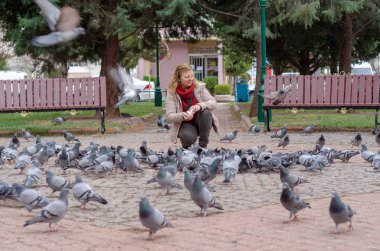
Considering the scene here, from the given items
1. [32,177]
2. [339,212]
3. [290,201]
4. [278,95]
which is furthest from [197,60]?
[339,212]

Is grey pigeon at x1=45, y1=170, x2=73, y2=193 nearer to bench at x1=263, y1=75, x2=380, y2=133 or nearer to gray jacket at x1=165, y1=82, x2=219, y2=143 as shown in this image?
gray jacket at x1=165, y1=82, x2=219, y2=143

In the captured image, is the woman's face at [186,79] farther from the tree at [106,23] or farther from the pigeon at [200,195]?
the tree at [106,23]

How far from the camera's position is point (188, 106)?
11.0 metres

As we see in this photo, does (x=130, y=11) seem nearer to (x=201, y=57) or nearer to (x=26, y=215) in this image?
(x=26, y=215)

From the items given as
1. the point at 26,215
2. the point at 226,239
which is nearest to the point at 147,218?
the point at 226,239

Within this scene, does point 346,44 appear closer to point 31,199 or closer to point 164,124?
point 164,124

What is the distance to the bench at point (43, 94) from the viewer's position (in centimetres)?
1780

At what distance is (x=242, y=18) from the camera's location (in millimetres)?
20547

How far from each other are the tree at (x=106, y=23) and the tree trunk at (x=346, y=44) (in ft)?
17.6

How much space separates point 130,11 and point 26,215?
47.5 ft

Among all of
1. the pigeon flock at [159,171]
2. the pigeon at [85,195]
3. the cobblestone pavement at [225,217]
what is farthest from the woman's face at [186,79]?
the pigeon at [85,195]

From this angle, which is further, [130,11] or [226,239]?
[130,11]

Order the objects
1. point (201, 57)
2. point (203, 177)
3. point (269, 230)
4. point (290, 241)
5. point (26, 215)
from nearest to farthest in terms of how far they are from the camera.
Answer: point (290, 241), point (269, 230), point (26, 215), point (203, 177), point (201, 57)

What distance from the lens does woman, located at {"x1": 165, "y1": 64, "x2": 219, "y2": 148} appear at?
1073cm
